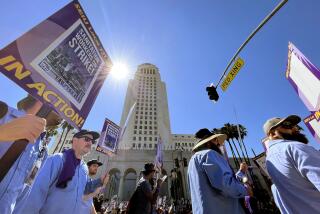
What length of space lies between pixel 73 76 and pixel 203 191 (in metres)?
2.38

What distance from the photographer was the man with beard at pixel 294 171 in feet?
6.41

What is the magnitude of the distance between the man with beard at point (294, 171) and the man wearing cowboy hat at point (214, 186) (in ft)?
1.52

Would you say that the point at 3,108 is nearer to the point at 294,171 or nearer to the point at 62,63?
the point at 62,63

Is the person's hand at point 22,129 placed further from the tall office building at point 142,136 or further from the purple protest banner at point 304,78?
the tall office building at point 142,136

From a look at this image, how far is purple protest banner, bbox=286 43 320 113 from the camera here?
5.90 m

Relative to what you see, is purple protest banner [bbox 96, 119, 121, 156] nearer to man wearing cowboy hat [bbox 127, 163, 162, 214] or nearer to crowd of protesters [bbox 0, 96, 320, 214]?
man wearing cowboy hat [bbox 127, 163, 162, 214]

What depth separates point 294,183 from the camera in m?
2.14

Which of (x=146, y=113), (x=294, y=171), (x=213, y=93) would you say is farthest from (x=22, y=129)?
(x=146, y=113)

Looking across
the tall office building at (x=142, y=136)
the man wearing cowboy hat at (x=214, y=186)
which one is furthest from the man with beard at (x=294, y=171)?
the tall office building at (x=142, y=136)

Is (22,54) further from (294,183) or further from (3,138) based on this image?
(294,183)

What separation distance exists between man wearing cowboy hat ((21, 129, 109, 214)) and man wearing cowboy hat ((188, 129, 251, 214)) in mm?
1796

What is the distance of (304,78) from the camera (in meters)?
6.41

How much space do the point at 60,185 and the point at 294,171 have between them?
9.94 ft

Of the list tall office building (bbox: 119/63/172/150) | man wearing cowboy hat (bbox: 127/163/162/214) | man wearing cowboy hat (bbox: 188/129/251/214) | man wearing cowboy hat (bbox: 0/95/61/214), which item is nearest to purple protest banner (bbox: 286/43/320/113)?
man wearing cowboy hat (bbox: 188/129/251/214)
